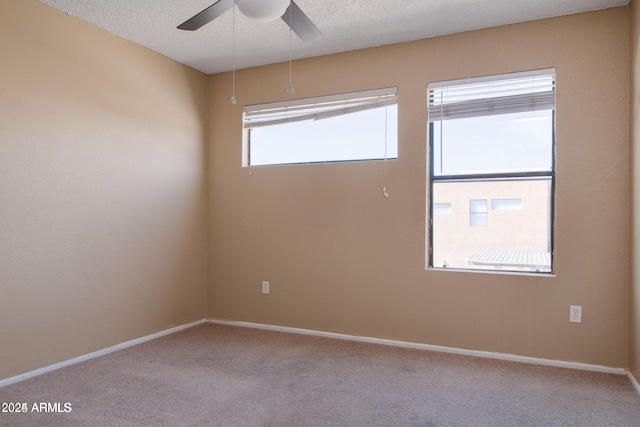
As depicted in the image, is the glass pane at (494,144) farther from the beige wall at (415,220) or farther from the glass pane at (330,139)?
the glass pane at (330,139)

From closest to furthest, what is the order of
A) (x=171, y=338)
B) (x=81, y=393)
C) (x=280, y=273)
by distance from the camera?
(x=81, y=393) < (x=171, y=338) < (x=280, y=273)

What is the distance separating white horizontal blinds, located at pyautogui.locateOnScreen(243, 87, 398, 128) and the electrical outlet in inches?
78.1

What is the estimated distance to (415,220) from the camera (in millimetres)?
3363

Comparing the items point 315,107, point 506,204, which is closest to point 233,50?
point 315,107

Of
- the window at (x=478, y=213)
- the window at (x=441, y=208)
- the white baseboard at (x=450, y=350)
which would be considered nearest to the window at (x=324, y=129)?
the window at (x=441, y=208)

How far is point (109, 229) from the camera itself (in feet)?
10.7

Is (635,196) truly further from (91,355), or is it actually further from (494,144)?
(91,355)

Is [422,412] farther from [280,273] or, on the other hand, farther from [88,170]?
[88,170]

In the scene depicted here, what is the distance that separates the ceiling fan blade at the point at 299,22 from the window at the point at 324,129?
1.32 m

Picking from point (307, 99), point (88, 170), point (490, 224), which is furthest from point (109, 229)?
point (490, 224)

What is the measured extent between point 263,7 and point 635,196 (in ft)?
8.08

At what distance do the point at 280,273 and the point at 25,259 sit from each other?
6.30 ft

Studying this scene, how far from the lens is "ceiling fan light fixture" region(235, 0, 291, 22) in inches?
73.2

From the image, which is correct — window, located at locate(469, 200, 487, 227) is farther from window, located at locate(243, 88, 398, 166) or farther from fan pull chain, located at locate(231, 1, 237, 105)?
fan pull chain, located at locate(231, 1, 237, 105)
